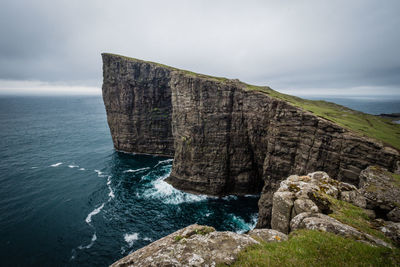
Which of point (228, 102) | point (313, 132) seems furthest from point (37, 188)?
point (313, 132)

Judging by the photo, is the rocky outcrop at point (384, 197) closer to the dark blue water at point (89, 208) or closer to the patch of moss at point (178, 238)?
the patch of moss at point (178, 238)

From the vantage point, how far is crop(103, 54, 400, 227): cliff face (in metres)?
33.3

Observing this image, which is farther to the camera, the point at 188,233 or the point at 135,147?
the point at 135,147

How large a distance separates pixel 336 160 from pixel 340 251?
2961 cm

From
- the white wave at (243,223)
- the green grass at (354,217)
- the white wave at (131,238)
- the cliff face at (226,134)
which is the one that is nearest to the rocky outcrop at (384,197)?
the green grass at (354,217)

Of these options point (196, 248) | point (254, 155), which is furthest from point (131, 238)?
point (254, 155)

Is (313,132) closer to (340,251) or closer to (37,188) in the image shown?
(340,251)

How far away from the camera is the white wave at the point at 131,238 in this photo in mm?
34734

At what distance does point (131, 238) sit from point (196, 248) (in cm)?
3220

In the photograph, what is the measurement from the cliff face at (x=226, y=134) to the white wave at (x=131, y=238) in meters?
19.6

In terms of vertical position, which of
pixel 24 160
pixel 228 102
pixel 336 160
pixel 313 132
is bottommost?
pixel 24 160

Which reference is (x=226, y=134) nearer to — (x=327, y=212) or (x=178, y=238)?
(x=327, y=212)

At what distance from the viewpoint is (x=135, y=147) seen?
7981cm

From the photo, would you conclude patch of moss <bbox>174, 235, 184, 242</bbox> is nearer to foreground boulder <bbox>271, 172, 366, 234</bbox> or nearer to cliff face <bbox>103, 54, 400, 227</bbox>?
foreground boulder <bbox>271, 172, 366, 234</bbox>
